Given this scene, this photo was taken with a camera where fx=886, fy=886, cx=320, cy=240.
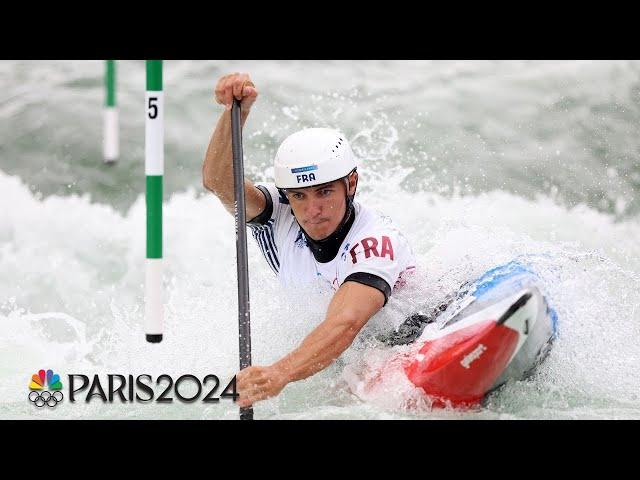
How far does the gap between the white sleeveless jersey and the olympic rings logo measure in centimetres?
104

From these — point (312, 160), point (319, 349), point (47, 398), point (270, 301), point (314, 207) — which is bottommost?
point (47, 398)

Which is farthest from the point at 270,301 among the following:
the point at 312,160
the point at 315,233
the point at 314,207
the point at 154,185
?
the point at 154,185

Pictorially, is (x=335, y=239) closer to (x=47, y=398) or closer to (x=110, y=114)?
(x=110, y=114)

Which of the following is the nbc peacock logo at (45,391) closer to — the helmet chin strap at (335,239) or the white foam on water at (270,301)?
the white foam on water at (270,301)

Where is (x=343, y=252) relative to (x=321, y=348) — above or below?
above

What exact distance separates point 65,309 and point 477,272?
3437 millimetres

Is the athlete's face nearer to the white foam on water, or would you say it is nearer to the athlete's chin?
the athlete's chin

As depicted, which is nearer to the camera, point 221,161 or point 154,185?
point 154,185

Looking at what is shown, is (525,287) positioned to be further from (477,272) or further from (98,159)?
(98,159)

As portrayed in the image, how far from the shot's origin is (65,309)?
6.04 m

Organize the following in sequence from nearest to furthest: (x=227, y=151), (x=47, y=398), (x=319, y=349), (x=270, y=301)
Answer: (x=319, y=349)
(x=47, y=398)
(x=227, y=151)
(x=270, y=301)

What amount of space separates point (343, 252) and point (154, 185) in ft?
2.54

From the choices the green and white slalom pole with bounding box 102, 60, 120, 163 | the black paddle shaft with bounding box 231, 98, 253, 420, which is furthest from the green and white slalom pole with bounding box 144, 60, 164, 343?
the green and white slalom pole with bounding box 102, 60, 120, 163

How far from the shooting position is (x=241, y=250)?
3230mm
